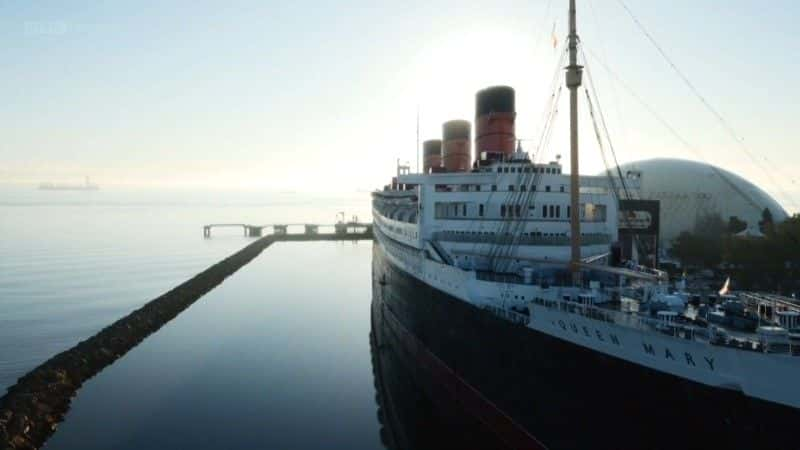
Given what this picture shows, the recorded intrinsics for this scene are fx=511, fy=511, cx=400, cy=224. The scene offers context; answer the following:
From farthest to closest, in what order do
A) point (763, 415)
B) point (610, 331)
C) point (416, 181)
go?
1. point (416, 181)
2. point (610, 331)
3. point (763, 415)

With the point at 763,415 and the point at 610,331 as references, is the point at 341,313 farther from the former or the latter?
the point at 763,415

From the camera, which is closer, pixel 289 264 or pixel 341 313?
pixel 341 313

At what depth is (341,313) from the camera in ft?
178

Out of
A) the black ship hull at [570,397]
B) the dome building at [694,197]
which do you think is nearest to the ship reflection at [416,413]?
the black ship hull at [570,397]

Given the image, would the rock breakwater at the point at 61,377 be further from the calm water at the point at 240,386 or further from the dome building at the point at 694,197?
the dome building at the point at 694,197

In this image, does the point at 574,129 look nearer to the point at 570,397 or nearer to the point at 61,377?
the point at 570,397

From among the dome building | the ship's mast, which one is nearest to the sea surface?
the ship's mast

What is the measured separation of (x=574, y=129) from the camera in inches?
821

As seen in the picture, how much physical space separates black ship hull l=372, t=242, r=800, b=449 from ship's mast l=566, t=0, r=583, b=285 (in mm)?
4136

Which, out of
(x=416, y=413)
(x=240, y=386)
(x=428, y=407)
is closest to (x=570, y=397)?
(x=428, y=407)

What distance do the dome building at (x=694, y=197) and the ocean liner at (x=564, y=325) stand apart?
210 ft

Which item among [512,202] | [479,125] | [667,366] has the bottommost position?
[667,366]

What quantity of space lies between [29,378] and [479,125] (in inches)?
1251

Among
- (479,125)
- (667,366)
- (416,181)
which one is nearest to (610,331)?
(667,366)
